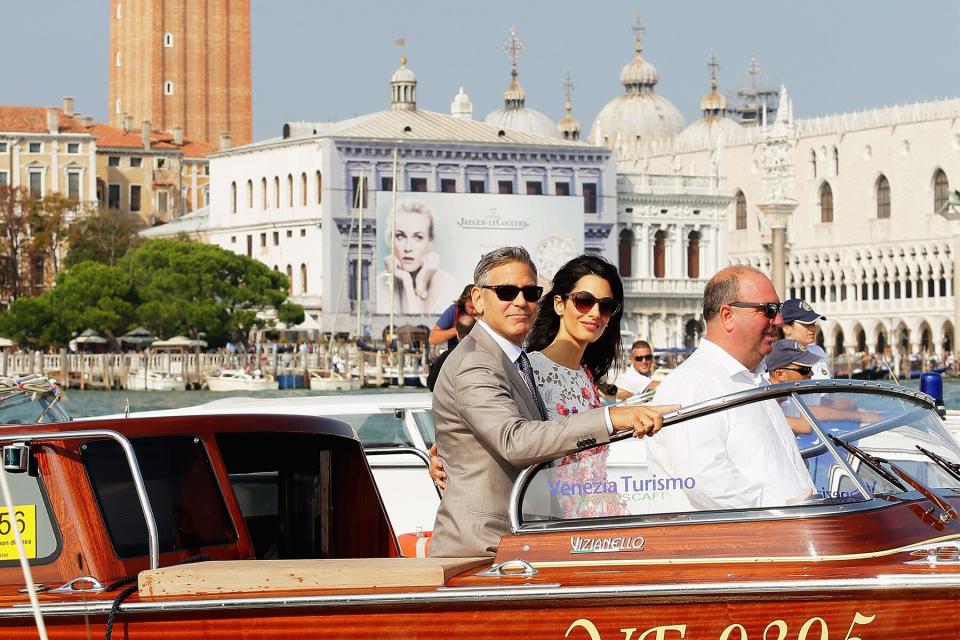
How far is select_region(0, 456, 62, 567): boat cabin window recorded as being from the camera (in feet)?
15.3

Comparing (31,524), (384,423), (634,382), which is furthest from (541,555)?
(634,382)

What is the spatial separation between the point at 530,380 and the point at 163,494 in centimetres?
94

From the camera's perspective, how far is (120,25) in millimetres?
101438

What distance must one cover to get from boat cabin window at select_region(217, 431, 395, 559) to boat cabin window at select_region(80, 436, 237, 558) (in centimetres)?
27

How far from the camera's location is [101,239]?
2768 inches

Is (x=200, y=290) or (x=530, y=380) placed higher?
(x=200, y=290)

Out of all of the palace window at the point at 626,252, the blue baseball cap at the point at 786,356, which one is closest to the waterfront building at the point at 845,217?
the palace window at the point at 626,252

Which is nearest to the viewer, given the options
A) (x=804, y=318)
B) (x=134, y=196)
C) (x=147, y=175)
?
(x=804, y=318)

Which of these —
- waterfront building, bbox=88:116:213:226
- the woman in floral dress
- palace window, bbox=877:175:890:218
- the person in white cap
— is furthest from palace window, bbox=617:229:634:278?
the woman in floral dress

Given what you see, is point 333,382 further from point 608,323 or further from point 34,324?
point 608,323

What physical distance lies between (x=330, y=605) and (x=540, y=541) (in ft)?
1.62

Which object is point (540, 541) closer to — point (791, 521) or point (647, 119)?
point (791, 521)

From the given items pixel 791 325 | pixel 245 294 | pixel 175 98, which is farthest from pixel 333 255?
pixel 791 325

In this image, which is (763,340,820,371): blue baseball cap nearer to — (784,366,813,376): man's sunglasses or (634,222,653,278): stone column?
(784,366,813,376): man's sunglasses
